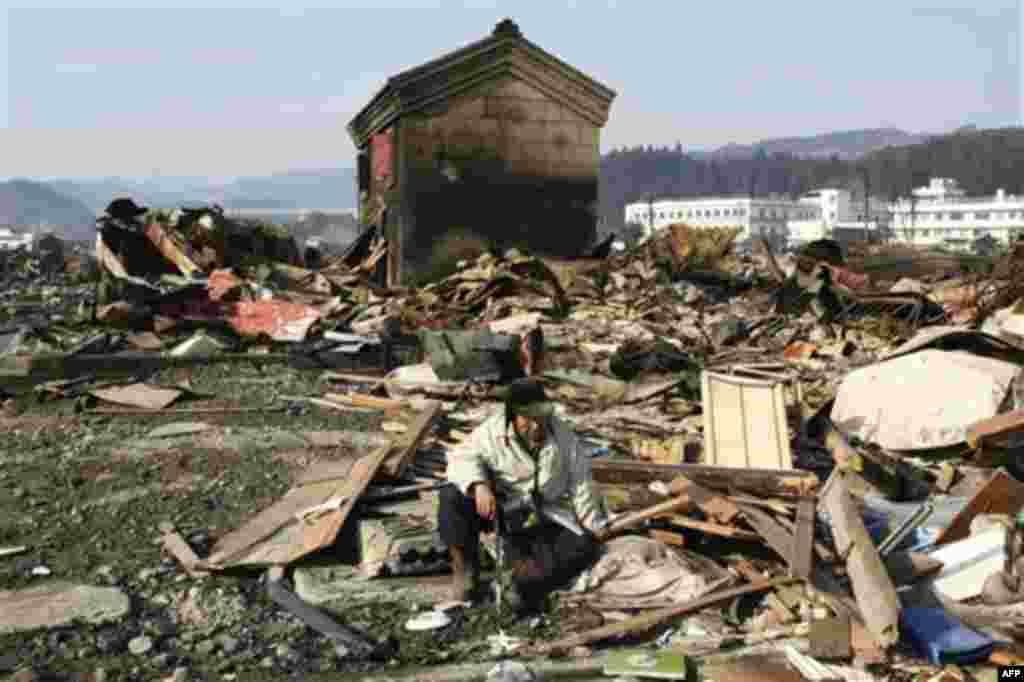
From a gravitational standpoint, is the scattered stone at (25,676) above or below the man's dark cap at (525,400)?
below

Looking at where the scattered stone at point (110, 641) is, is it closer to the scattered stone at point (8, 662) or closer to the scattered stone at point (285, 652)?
the scattered stone at point (8, 662)

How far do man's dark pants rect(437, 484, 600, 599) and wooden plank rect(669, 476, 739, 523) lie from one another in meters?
0.74

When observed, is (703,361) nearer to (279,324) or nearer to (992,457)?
(992,457)

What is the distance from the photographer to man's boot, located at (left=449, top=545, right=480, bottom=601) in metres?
5.34

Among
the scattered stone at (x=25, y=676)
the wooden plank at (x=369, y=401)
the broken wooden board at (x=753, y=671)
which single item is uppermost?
the wooden plank at (x=369, y=401)

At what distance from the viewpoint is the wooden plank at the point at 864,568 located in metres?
4.74

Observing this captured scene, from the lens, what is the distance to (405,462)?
23.6 feet

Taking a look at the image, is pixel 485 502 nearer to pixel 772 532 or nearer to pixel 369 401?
pixel 772 532

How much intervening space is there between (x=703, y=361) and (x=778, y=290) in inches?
212

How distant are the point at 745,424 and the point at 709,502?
228 centimetres

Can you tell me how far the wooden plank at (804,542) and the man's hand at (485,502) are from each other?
5.32 feet

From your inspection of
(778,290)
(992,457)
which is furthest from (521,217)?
(992,457)

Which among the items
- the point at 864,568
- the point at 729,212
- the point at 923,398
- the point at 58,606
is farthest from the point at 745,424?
the point at 729,212

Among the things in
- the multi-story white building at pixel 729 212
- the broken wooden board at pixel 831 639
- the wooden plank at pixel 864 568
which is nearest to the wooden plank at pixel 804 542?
the wooden plank at pixel 864 568
